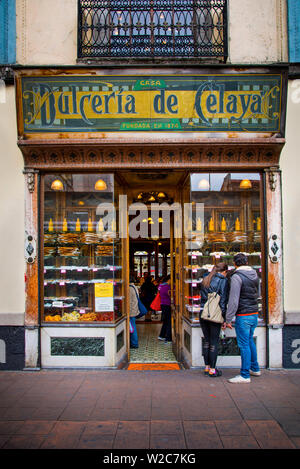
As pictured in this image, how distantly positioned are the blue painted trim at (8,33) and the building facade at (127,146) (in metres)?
0.04

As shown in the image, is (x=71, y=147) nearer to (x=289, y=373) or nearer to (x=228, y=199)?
(x=228, y=199)

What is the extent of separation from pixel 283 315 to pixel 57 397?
3.98 meters

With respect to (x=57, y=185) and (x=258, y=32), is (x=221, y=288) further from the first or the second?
(x=258, y=32)

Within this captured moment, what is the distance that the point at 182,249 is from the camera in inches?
304

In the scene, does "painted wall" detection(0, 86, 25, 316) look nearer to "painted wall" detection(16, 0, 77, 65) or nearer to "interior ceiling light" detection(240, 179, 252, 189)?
"painted wall" detection(16, 0, 77, 65)

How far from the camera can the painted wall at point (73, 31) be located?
6.54 m

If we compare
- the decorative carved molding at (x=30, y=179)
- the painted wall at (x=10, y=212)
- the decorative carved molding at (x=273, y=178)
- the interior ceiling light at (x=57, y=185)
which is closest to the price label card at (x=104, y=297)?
the painted wall at (x=10, y=212)

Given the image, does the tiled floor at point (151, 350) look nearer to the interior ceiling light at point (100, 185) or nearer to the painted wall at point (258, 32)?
the interior ceiling light at point (100, 185)

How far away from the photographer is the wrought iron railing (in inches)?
260

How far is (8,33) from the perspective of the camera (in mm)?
6531

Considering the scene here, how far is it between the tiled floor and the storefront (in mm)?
717

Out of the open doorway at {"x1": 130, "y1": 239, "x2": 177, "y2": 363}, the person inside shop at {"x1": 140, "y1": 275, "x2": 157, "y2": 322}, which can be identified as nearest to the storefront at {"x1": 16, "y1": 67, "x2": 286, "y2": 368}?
the open doorway at {"x1": 130, "y1": 239, "x2": 177, "y2": 363}
